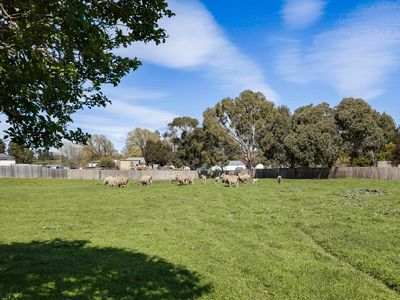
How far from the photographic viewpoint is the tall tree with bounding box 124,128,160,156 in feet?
518

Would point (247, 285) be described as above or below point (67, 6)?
below

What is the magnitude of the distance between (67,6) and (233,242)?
34.6ft

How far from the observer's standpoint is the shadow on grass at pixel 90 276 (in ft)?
28.8

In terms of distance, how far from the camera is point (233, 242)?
14664mm

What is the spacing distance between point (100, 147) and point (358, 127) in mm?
120619

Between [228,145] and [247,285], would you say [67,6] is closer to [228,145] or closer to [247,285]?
[247,285]

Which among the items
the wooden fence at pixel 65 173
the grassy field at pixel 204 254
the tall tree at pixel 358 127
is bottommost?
→ the grassy field at pixel 204 254

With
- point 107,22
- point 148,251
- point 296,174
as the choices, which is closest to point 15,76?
point 107,22

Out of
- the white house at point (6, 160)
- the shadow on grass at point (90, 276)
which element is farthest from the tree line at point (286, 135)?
the shadow on grass at point (90, 276)

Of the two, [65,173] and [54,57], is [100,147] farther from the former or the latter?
[54,57]

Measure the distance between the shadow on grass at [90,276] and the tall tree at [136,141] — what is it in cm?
14385

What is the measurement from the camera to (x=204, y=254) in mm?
12781

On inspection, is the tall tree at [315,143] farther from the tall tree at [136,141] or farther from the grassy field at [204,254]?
the tall tree at [136,141]

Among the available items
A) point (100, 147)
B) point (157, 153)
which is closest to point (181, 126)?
point (157, 153)
